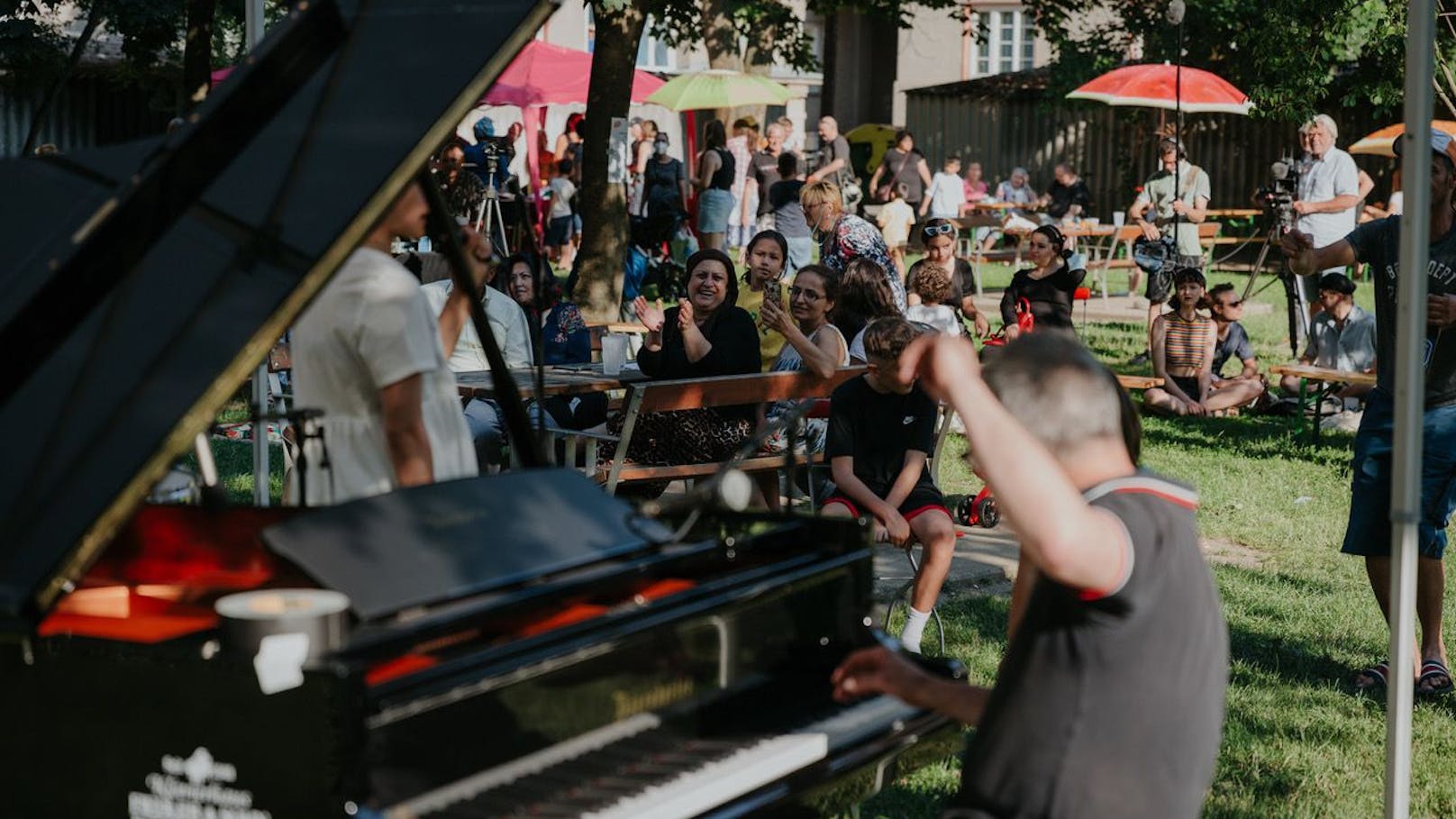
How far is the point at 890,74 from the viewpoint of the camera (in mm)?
43031

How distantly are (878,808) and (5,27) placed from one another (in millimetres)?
10906

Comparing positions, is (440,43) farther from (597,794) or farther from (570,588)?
(597,794)

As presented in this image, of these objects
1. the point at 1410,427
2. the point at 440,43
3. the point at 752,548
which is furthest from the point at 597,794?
the point at 1410,427

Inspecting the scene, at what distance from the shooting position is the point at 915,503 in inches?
250

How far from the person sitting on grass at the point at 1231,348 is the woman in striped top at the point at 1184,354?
0.14 m

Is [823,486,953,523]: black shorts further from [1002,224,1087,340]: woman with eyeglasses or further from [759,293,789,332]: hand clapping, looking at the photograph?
[1002,224,1087,340]: woman with eyeglasses

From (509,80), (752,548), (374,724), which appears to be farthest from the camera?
(509,80)

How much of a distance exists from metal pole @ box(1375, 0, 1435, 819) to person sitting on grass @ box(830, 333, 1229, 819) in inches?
48.3

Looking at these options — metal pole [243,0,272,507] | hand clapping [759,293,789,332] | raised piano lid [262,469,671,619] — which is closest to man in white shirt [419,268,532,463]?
metal pole [243,0,272,507]

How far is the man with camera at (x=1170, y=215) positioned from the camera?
13984 millimetres

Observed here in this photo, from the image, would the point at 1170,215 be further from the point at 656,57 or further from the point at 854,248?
the point at 656,57

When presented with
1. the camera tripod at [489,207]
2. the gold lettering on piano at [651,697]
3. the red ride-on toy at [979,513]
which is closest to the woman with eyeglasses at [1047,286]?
the red ride-on toy at [979,513]

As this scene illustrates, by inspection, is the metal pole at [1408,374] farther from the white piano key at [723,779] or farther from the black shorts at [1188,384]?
the black shorts at [1188,384]

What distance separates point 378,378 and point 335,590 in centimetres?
95
